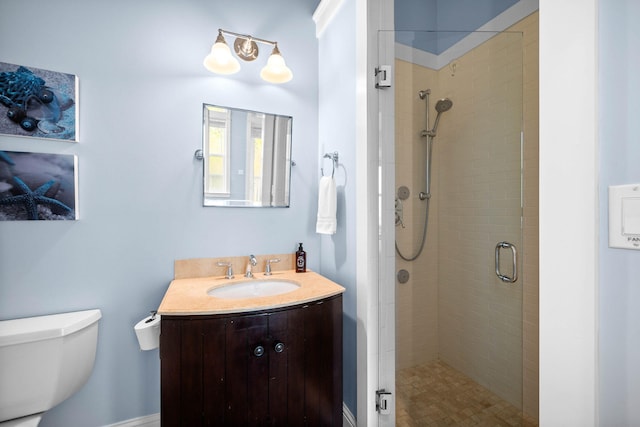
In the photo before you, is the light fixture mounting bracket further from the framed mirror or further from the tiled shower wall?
the tiled shower wall

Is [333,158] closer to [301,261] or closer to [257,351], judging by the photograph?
[301,261]

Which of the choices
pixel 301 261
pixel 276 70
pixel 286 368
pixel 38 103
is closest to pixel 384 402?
pixel 286 368

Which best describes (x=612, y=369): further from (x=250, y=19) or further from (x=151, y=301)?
(x=250, y=19)

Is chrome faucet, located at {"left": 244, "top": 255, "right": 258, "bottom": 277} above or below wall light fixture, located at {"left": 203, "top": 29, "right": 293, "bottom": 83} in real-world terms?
below

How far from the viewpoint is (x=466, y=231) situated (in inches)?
49.2

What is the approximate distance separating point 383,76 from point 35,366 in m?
2.01

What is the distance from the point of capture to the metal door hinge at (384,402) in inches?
54.6

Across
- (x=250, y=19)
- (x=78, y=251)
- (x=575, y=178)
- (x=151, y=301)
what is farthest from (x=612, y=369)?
(x=250, y=19)

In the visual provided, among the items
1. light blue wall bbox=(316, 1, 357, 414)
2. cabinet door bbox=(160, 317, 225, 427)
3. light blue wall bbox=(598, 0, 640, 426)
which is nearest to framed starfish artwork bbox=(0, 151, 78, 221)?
cabinet door bbox=(160, 317, 225, 427)

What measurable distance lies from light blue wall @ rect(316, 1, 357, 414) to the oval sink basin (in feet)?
1.04

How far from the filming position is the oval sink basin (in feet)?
5.12

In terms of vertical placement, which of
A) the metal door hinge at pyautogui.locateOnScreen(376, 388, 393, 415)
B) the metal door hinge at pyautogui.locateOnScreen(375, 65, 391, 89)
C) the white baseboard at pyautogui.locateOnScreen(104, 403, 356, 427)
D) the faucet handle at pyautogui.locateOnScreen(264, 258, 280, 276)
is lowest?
the white baseboard at pyautogui.locateOnScreen(104, 403, 356, 427)

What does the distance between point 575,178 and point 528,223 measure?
1013 millimetres

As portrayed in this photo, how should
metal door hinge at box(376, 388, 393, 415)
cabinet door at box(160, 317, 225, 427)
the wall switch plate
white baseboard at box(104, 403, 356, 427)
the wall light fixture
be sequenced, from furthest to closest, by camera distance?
the wall light fixture → white baseboard at box(104, 403, 356, 427) → metal door hinge at box(376, 388, 393, 415) → cabinet door at box(160, 317, 225, 427) → the wall switch plate
